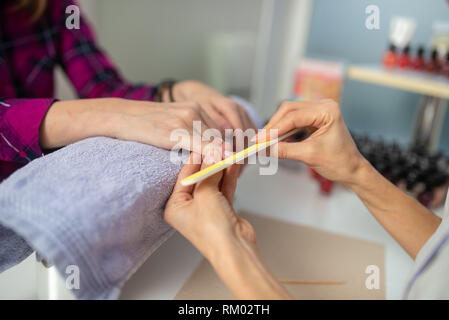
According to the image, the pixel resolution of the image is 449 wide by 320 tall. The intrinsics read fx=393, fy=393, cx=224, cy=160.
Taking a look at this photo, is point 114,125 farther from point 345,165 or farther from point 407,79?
point 407,79

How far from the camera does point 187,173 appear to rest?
0.43 m

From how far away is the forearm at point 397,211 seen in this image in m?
0.53

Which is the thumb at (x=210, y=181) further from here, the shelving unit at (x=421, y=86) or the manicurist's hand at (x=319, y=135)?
the shelving unit at (x=421, y=86)

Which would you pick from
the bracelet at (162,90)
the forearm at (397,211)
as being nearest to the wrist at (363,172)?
the forearm at (397,211)

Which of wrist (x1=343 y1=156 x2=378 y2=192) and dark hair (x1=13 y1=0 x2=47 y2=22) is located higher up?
dark hair (x1=13 y1=0 x2=47 y2=22)

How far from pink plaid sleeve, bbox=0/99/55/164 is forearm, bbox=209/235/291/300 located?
0.26m

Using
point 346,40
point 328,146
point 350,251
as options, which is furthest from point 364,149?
point 346,40

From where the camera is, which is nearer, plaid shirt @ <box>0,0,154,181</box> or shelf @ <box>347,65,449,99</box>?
plaid shirt @ <box>0,0,154,181</box>

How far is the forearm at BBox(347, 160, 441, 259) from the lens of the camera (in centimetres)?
53

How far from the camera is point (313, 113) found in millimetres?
516

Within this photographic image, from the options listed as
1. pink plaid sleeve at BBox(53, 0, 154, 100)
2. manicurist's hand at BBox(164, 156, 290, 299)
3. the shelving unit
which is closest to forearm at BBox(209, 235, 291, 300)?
manicurist's hand at BBox(164, 156, 290, 299)

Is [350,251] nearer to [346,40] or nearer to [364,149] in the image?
[364,149]

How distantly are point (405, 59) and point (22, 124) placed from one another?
3.50ft

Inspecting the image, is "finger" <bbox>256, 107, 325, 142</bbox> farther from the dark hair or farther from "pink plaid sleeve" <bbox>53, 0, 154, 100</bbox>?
the dark hair
